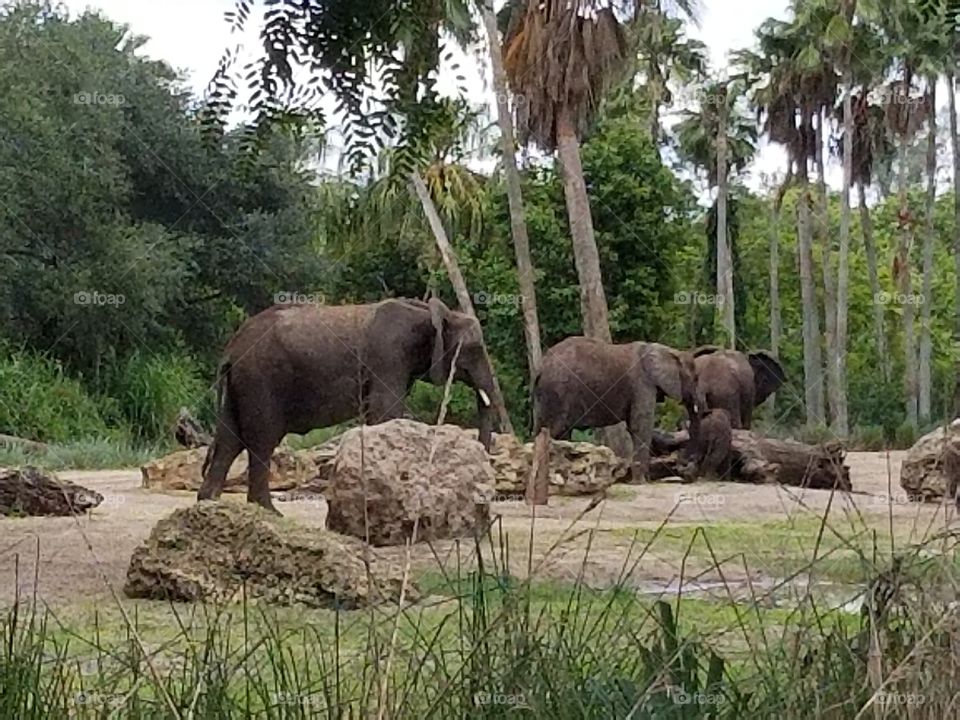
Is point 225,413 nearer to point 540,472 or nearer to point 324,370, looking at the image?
point 324,370

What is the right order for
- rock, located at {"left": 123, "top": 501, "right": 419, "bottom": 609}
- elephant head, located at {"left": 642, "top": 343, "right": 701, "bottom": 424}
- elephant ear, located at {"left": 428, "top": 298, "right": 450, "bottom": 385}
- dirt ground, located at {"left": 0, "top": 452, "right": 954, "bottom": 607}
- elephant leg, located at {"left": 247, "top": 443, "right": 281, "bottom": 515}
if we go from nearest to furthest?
rock, located at {"left": 123, "top": 501, "right": 419, "bottom": 609} → dirt ground, located at {"left": 0, "top": 452, "right": 954, "bottom": 607} → elephant leg, located at {"left": 247, "top": 443, "right": 281, "bottom": 515} → elephant ear, located at {"left": 428, "top": 298, "right": 450, "bottom": 385} → elephant head, located at {"left": 642, "top": 343, "right": 701, "bottom": 424}

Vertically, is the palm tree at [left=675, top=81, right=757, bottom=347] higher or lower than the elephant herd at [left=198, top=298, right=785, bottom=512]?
higher

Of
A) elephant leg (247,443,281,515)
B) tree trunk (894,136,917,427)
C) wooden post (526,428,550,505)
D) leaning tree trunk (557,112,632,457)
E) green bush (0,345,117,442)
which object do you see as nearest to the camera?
elephant leg (247,443,281,515)

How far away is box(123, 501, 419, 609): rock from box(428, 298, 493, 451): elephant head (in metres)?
4.05

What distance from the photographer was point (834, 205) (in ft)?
137

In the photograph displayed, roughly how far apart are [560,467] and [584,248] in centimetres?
793

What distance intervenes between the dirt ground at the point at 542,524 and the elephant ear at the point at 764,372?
3.09m

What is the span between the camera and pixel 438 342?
9.50 meters

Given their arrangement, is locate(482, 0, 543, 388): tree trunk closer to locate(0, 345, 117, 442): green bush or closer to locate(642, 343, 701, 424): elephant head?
locate(642, 343, 701, 424): elephant head

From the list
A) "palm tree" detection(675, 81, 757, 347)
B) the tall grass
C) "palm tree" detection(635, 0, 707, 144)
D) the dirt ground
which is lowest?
the dirt ground

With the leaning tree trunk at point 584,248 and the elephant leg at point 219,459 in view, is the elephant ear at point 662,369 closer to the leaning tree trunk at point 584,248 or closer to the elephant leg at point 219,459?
the leaning tree trunk at point 584,248

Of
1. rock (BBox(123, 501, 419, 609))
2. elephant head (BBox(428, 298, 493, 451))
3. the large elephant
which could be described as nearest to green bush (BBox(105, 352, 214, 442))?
the large elephant

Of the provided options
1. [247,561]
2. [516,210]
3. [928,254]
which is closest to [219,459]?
[247,561]

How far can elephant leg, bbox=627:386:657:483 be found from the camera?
13150 mm
